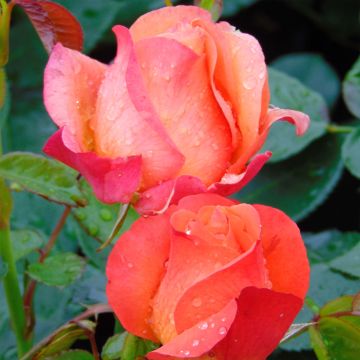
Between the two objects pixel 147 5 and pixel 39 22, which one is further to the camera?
pixel 147 5

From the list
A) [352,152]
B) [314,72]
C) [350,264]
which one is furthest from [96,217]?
[314,72]

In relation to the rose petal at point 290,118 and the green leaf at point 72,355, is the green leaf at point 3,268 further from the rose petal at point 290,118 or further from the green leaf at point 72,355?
the rose petal at point 290,118

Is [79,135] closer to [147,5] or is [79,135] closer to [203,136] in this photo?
[203,136]

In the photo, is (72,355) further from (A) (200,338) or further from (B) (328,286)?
(B) (328,286)

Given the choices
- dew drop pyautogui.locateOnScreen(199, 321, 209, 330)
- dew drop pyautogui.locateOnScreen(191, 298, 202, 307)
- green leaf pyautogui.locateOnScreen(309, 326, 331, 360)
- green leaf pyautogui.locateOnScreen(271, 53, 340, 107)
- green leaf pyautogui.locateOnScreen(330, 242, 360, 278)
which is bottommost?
green leaf pyautogui.locateOnScreen(271, 53, 340, 107)

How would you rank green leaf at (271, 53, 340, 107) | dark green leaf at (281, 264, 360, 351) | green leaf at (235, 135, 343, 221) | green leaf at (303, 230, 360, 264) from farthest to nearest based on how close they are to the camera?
green leaf at (271, 53, 340, 107)
green leaf at (235, 135, 343, 221)
green leaf at (303, 230, 360, 264)
dark green leaf at (281, 264, 360, 351)

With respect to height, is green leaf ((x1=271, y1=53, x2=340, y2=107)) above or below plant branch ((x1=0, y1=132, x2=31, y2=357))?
below

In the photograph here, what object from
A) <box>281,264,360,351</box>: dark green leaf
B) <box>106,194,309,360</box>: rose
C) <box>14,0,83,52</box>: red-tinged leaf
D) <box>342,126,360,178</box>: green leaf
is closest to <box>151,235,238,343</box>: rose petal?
<box>106,194,309,360</box>: rose

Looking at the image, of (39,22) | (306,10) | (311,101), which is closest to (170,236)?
(39,22)

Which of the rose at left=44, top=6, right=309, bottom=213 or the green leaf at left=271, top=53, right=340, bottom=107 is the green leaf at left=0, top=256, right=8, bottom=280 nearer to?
the rose at left=44, top=6, right=309, bottom=213
